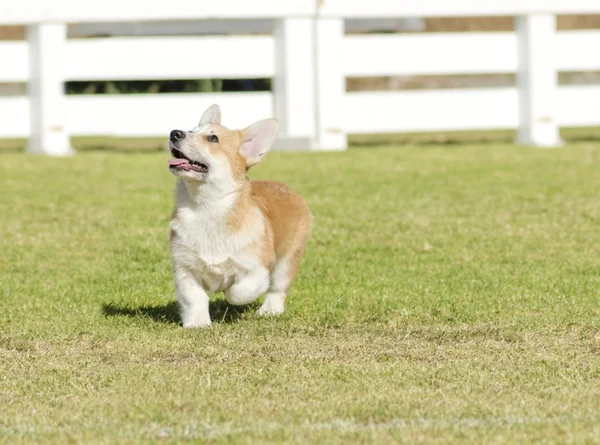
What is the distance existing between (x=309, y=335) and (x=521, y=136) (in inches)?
446

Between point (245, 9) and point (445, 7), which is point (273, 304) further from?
point (445, 7)

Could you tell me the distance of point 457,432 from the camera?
15.4 ft

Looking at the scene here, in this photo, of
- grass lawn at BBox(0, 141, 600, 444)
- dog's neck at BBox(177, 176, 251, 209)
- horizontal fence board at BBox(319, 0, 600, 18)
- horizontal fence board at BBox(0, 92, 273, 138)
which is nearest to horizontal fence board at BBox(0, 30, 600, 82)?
horizontal fence board at BBox(0, 92, 273, 138)

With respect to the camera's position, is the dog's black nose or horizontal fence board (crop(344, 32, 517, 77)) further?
horizontal fence board (crop(344, 32, 517, 77))

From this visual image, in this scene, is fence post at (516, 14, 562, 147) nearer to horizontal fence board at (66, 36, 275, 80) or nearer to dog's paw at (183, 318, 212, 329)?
horizontal fence board at (66, 36, 275, 80)

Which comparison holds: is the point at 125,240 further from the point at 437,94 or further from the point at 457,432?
the point at 437,94

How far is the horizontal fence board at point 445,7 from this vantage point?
16891 mm

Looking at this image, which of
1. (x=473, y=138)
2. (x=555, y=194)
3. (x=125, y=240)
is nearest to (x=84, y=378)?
(x=125, y=240)

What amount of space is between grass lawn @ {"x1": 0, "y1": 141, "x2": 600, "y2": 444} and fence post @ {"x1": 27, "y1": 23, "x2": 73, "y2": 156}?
380 cm

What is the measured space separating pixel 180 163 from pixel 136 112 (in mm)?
10689

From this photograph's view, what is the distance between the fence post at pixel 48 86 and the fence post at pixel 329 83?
3.37 metres

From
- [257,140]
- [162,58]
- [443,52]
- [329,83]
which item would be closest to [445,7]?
[443,52]

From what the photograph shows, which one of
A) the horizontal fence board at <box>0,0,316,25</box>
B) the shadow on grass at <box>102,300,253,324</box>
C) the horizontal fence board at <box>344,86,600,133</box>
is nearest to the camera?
the shadow on grass at <box>102,300,253,324</box>

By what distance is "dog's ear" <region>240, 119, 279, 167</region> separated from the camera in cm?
689
